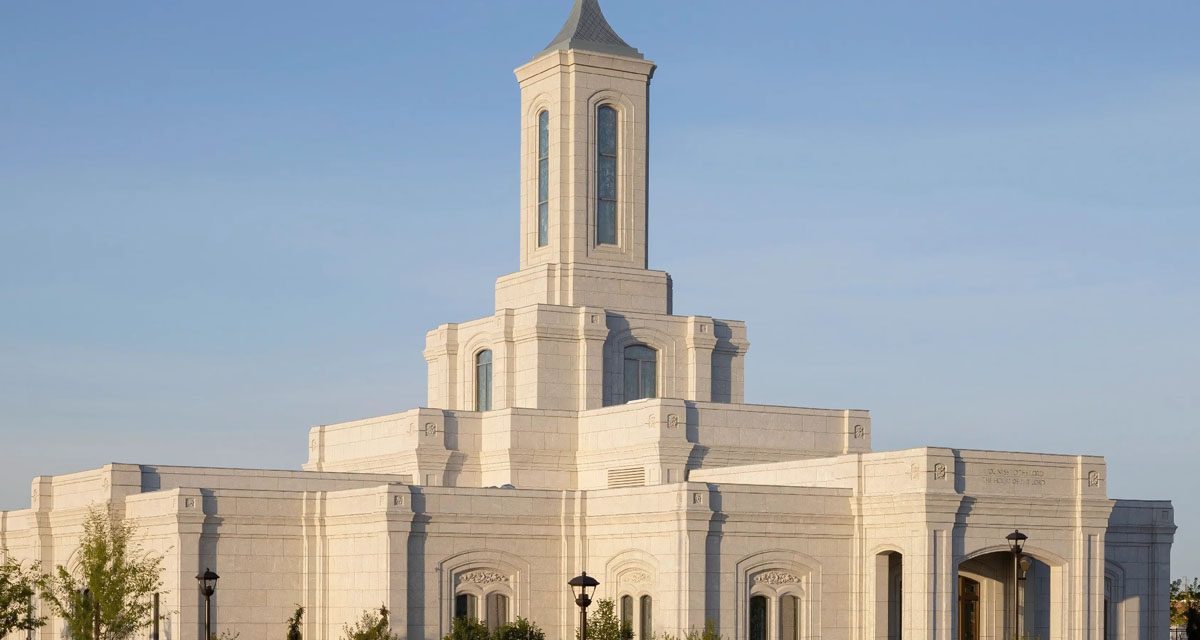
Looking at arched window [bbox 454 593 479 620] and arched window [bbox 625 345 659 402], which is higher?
arched window [bbox 625 345 659 402]

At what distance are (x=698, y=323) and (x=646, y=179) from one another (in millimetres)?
5323

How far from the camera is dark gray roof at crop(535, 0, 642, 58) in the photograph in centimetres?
6756

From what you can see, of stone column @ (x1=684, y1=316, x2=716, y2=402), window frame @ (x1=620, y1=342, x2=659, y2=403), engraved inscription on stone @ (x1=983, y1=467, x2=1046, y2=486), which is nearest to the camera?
engraved inscription on stone @ (x1=983, y1=467, x2=1046, y2=486)

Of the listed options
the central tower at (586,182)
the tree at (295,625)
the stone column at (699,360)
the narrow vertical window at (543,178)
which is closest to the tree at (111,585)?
the tree at (295,625)

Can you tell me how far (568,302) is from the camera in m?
65.5

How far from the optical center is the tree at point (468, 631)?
51875 millimetres

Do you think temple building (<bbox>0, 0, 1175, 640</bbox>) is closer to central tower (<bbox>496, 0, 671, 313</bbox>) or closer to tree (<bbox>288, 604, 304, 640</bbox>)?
central tower (<bbox>496, 0, 671, 313</bbox>)

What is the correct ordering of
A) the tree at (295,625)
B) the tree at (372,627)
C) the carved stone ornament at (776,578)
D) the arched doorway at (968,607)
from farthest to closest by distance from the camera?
the arched doorway at (968,607), the tree at (295,625), the carved stone ornament at (776,578), the tree at (372,627)

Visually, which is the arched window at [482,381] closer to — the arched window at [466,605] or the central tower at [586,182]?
the central tower at [586,182]

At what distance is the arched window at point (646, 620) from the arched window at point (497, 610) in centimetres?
384

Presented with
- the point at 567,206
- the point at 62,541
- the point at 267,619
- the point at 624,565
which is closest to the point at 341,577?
the point at 267,619

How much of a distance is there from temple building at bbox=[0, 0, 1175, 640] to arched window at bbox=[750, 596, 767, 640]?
0.29 feet

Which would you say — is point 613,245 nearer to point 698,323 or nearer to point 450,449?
point 698,323

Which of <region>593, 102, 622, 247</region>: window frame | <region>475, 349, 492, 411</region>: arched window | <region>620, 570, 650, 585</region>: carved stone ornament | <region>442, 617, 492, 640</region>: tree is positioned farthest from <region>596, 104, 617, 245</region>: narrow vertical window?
<region>442, 617, 492, 640</region>: tree
